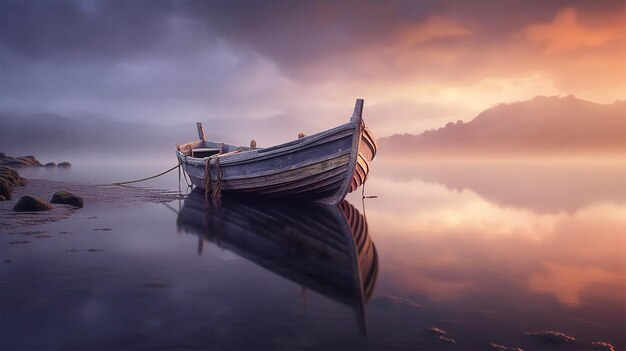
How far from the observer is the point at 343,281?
6.07m

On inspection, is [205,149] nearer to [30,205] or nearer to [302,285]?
[30,205]

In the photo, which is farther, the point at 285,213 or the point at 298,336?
the point at 285,213

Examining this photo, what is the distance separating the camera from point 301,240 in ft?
29.7

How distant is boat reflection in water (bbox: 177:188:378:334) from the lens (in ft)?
19.8

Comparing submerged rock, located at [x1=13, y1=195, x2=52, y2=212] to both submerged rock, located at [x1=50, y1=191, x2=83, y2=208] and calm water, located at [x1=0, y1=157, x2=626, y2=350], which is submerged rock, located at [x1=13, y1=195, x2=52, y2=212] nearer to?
submerged rock, located at [x1=50, y1=191, x2=83, y2=208]

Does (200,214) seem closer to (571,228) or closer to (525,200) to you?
(571,228)

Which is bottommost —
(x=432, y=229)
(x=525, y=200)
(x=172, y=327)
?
(x=172, y=327)

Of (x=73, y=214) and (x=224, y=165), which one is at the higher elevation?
(x=224, y=165)

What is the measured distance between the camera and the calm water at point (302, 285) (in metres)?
4.21

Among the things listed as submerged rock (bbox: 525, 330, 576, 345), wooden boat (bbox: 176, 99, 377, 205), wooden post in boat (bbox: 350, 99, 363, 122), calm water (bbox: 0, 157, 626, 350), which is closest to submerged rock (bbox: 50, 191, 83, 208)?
calm water (bbox: 0, 157, 626, 350)

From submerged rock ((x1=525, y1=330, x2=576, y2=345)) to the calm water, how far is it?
0.38 ft

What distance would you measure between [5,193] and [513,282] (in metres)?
17.7

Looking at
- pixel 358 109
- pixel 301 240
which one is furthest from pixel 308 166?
pixel 301 240

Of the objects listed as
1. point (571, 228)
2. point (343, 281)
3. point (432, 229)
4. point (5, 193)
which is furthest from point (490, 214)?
point (5, 193)
